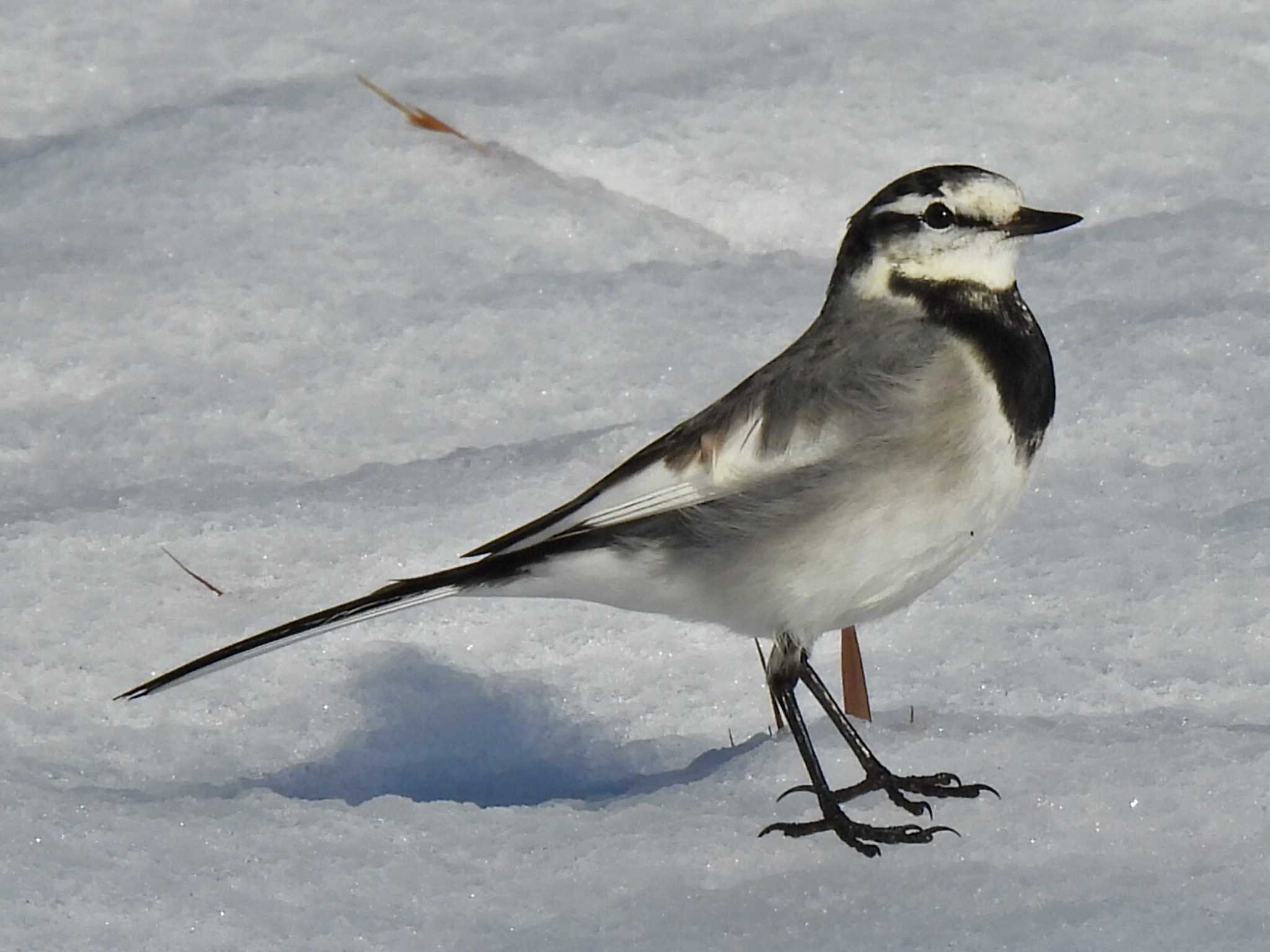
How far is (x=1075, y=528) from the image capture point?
15.6 feet

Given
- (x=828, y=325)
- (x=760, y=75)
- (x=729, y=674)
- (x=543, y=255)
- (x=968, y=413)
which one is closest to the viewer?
(x=968, y=413)

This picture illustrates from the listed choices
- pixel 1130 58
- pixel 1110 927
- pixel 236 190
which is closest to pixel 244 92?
pixel 236 190

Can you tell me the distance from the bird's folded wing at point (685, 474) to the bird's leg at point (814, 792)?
351mm

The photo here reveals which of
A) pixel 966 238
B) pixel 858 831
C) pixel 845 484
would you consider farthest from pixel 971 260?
pixel 858 831

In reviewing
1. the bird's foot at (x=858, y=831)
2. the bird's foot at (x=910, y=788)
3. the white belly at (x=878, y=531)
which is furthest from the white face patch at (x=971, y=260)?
the bird's foot at (x=858, y=831)

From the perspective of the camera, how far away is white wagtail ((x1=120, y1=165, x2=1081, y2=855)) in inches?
143

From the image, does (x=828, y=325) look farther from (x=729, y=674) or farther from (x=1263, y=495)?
(x=1263, y=495)

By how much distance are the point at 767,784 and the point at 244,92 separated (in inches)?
147

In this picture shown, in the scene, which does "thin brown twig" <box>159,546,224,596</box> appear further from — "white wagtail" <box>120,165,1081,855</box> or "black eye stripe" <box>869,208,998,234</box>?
"black eye stripe" <box>869,208,998,234</box>

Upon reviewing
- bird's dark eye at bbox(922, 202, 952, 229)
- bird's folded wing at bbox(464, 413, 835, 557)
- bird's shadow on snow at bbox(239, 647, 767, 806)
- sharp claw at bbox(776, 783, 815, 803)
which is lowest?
bird's shadow on snow at bbox(239, 647, 767, 806)

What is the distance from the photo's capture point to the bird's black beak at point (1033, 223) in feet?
12.6

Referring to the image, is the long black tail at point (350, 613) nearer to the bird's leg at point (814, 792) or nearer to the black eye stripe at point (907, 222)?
the bird's leg at point (814, 792)

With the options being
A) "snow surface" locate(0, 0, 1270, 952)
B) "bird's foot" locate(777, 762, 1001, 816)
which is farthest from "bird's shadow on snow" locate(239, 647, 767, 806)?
"bird's foot" locate(777, 762, 1001, 816)

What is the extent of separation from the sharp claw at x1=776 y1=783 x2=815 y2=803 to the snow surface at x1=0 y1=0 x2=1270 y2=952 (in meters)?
0.04
